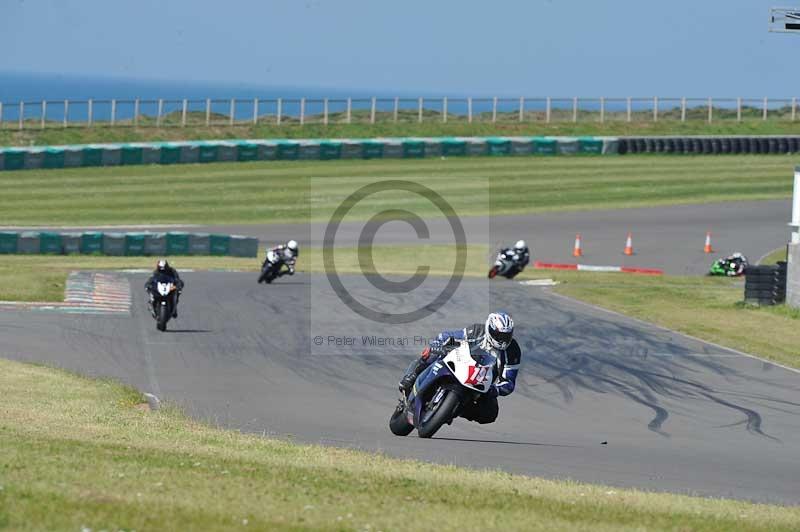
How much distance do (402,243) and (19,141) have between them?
25.0 meters

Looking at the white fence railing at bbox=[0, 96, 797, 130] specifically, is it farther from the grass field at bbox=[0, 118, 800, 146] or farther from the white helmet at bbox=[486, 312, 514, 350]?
the white helmet at bbox=[486, 312, 514, 350]

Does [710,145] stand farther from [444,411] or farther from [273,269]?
[444,411]

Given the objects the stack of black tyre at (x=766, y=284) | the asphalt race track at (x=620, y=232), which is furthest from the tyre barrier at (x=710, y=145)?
the stack of black tyre at (x=766, y=284)

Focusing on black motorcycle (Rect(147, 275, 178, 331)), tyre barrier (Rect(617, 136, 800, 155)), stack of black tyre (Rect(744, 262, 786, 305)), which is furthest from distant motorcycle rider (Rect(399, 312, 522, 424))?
tyre barrier (Rect(617, 136, 800, 155))

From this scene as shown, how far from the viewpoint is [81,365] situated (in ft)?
67.2

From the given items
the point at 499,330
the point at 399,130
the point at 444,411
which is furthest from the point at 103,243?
the point at 399,130

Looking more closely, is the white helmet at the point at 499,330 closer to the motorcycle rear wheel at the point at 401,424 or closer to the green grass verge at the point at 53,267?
the motorcycle rear wheel at the point at 401,424

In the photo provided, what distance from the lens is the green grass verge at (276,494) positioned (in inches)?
336

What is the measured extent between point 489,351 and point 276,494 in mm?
4434

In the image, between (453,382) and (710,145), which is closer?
(453,382)

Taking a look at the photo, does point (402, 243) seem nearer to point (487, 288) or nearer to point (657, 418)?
point (487, 288)

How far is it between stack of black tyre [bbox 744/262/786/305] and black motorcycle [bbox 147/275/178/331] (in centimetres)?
1430

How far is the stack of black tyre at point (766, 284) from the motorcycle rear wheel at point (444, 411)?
59.6 feet

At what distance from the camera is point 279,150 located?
5941cm
